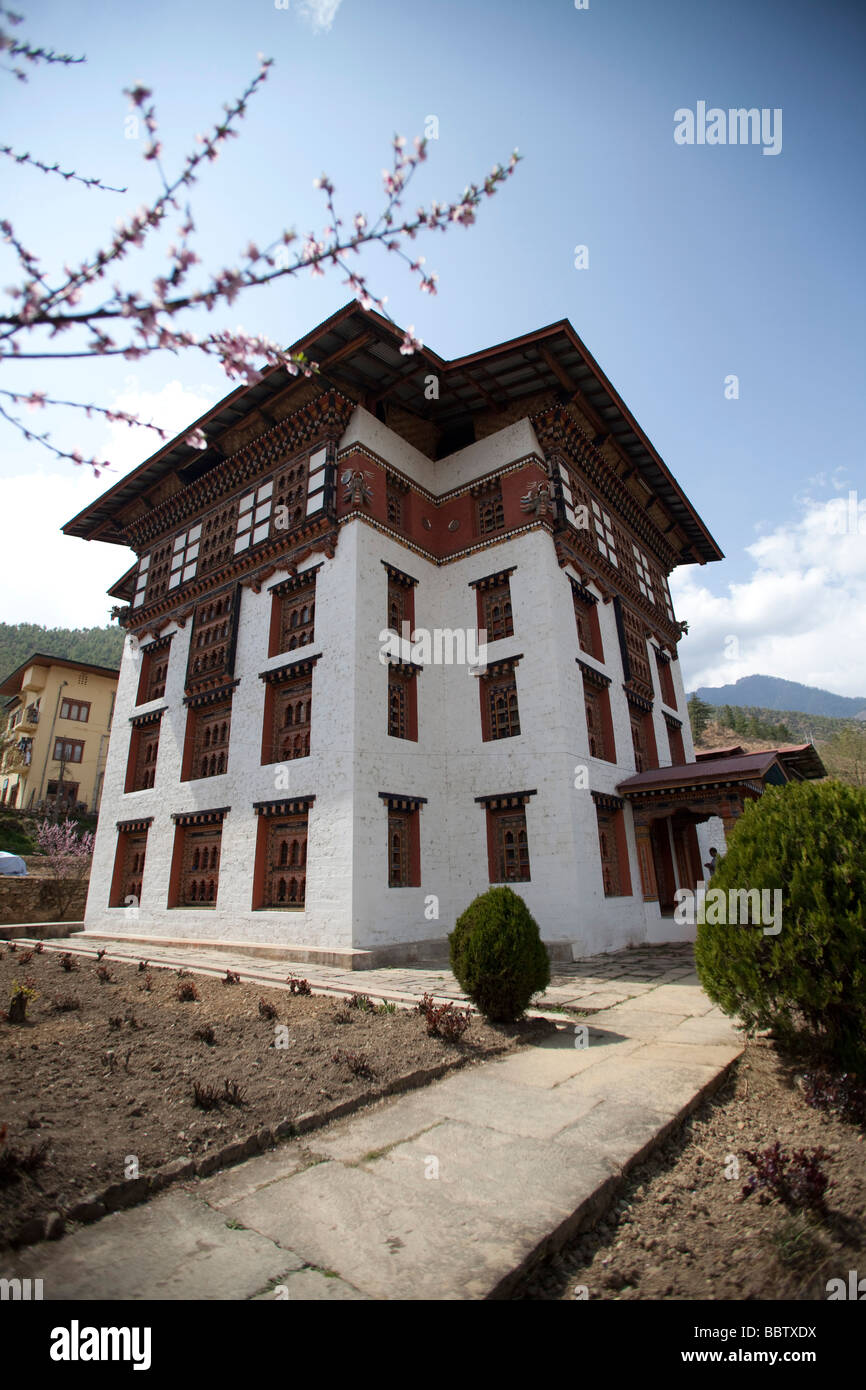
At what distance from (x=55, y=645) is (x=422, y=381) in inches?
3187

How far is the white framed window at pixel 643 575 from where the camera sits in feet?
78.0

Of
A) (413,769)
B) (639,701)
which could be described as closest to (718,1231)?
(413,769)

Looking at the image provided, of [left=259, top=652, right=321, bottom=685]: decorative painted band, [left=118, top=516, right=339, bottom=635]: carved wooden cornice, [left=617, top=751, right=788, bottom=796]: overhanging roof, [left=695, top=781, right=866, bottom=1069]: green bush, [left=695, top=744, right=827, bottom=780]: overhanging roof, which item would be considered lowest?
[left=695, top=781, right=866, bottom=1069]: green bush

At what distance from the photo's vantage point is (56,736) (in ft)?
141

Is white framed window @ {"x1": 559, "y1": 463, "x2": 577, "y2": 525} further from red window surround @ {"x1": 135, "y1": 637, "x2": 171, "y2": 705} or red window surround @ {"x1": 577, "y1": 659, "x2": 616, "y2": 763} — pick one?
red window surround @ {"x1": 135, "y1": 637, "x2": 171, "y2": 705}

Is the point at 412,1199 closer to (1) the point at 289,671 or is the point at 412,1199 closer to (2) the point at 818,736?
(1) the point at 289,671

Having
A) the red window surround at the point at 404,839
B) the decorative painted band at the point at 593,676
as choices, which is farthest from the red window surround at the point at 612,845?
the red window surround at the point at 404,839

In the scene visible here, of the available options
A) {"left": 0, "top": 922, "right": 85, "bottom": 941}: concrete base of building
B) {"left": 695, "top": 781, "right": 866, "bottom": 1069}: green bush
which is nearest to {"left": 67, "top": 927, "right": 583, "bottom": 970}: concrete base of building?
{"left": 0, "top": 922, "right": 85, "bottom": 941}: concrete base of building

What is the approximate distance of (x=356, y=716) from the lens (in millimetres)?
14781

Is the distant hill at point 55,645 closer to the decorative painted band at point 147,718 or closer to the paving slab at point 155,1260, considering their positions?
the decorative painted band at point 147,718

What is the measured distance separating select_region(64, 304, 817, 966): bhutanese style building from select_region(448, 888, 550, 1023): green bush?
20.1ft

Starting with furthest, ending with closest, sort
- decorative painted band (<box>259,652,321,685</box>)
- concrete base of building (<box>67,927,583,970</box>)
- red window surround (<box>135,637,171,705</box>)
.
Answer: red window surround (<box>135,637,171,705</box>) < decorative painted band (<box>259,652,321,685</box>) < concrete base of building (<box>67,927,583,970</box>)

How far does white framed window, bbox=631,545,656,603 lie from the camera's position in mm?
23764

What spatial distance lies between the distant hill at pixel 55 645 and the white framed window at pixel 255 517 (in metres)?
54.1
